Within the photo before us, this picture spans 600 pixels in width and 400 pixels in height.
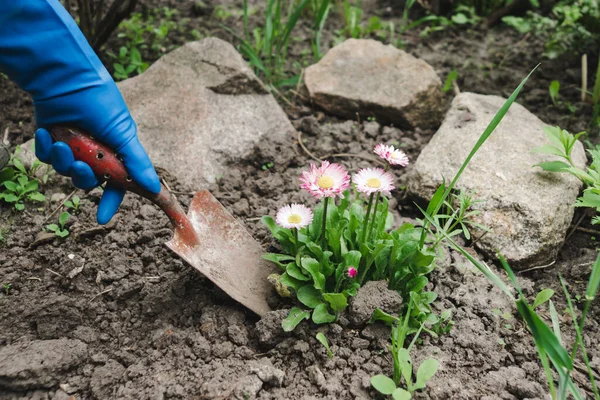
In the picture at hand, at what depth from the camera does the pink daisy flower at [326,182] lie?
1670 mm

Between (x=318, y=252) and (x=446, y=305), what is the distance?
0.50m

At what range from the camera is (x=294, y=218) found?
1.79 meters

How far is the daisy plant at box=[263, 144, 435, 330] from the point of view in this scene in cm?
173

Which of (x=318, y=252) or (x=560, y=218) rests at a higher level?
(x=318, y=252)

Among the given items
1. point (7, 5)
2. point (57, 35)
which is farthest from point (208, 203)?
point (7, 5)

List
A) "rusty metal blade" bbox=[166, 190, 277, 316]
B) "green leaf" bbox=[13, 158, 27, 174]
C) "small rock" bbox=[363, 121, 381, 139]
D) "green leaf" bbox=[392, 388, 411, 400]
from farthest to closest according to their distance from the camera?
1. "small rock" bbox=[363, 121, 381, 139]
2. "green leaf" bbox=[13, 158, 27, 174]
3. "rusty metal blade" bbox=[166, 190, 277, 316]
4. "green leaf" bbox=[392, 388, 411, 400]

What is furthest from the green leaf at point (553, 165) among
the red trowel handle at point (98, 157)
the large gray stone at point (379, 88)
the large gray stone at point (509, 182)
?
the red trowel handle at point (98, 157)

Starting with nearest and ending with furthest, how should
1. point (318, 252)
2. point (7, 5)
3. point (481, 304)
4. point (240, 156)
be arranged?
point (7, 5), point (318, 252), point (481, 304), point (240, 156)

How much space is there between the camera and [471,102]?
2645 millimetres

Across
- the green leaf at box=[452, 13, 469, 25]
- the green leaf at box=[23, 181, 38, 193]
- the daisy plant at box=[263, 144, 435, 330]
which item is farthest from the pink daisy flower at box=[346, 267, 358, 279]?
the green leaf at box=[452, 13, 469, 25]

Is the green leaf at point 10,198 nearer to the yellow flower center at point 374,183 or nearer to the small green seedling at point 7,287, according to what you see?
the small green seedling at point 7,287

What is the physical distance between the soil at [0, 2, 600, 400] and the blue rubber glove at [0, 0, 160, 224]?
367mm

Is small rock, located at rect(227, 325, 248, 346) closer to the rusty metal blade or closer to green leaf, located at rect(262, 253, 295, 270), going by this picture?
the rusty metal blade

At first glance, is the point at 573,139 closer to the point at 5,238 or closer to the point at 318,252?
the point at 318,252
